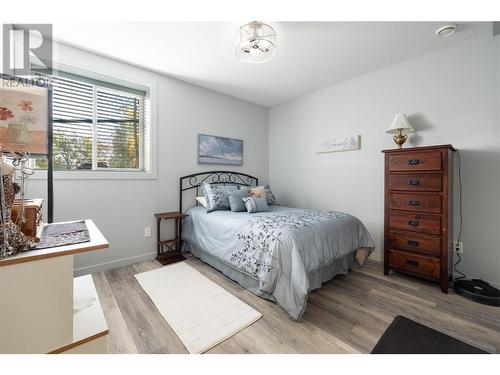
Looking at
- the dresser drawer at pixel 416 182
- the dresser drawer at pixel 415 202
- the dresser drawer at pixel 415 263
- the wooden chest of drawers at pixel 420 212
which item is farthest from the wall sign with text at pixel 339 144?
the dresser drawer at pixel 415 263

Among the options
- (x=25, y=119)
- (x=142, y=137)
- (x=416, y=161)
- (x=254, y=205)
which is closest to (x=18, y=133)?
(x=25, y=119)

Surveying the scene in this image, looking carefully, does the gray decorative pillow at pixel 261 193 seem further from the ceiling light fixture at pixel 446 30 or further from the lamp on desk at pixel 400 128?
the ceiling light fixture at pixel 446 30

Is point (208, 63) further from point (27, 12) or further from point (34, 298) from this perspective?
point (34, 298)

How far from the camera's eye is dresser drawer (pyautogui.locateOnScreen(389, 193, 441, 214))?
2.07 metres

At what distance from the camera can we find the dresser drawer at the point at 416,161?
6.70 feet

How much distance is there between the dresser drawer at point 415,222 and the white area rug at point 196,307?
1.74 metres

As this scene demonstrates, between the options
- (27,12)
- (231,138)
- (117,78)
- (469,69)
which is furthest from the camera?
(231,138)

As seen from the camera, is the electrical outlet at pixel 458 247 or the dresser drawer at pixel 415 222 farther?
the electrical outlet at pixel 458 247

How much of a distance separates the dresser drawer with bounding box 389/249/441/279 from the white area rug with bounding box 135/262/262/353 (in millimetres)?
1632

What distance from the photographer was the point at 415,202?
7.14 feet
